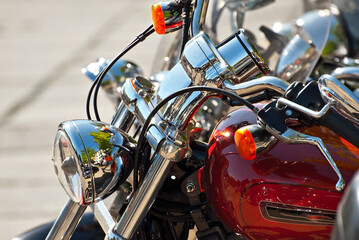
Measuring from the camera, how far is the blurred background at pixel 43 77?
11.4ft

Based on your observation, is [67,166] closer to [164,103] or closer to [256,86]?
[164,103]

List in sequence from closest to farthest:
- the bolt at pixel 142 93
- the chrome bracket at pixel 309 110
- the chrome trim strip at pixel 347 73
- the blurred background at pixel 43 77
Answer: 1. the chrome bracket at pixel 309 110
2. the bolt at pixel 142 93
3. the chrome trim strip at pixel 347 73
4. the blurred background at pixel 43 77

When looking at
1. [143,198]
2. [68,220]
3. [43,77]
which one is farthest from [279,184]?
[43,77]

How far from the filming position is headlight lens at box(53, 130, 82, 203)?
4.11 ft

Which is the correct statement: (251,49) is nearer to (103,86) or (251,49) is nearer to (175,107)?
(175,107)

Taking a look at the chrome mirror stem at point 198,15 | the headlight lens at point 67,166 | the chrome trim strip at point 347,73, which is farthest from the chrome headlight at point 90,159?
the chrome trim strip at point 347,73

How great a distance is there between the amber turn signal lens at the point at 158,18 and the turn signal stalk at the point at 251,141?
40 cm

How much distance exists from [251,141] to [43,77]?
14.1 ft

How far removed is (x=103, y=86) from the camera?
6.40 feet

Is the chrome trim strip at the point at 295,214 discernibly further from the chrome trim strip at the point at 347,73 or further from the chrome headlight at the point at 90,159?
the chrome trim strip at the point at 347,73

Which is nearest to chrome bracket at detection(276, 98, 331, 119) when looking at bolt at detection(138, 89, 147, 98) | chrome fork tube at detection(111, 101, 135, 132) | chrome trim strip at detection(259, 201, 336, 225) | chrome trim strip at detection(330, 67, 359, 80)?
chrome trim strip at detection(259, 201, 336, 225)

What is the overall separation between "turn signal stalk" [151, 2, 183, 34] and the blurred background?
2.05m

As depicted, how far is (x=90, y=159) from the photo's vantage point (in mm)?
1233

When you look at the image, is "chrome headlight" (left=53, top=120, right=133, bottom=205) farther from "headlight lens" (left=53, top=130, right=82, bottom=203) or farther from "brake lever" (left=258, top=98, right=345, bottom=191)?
"brake lever" (left=258, top=98, right=345, bottom=191)
